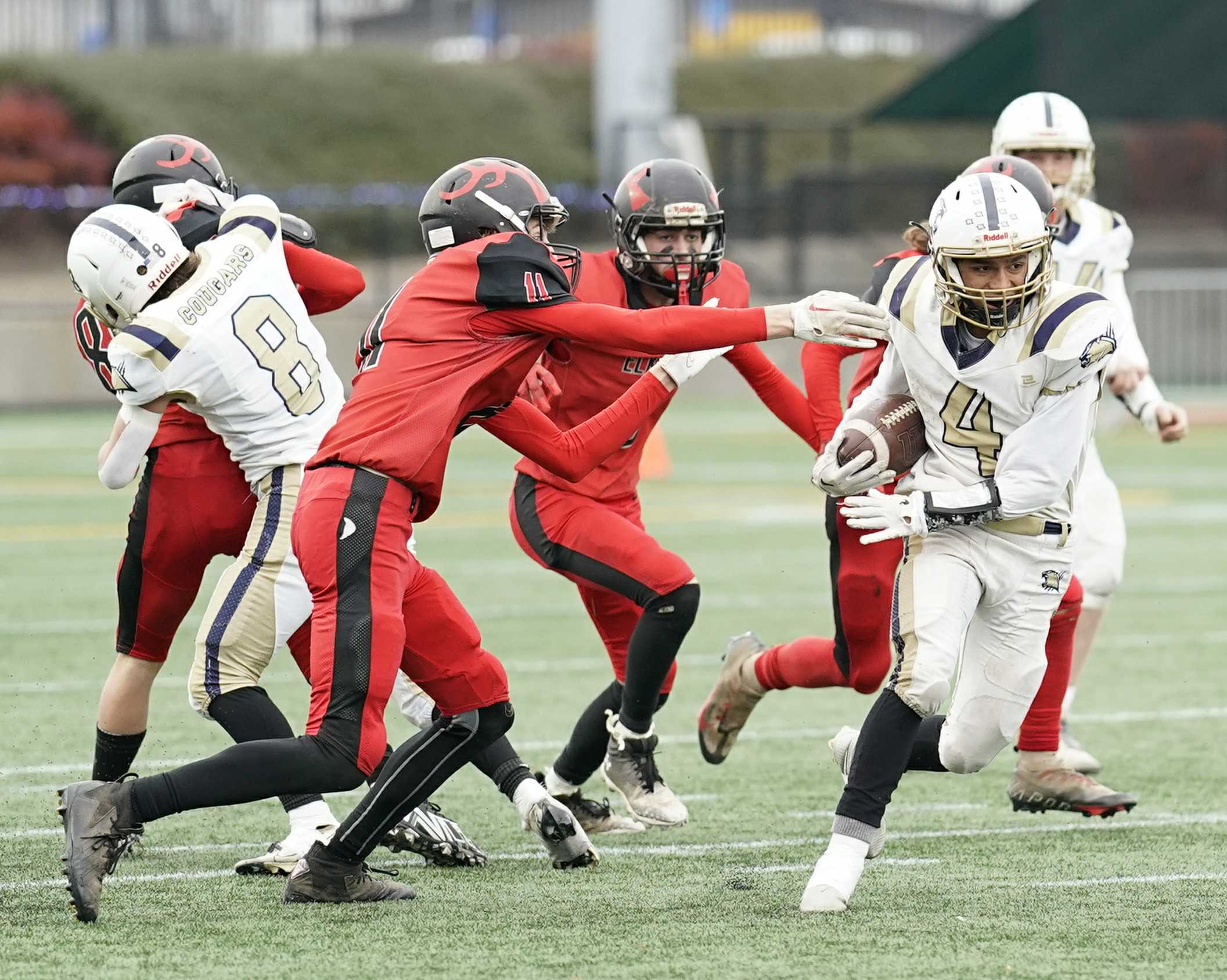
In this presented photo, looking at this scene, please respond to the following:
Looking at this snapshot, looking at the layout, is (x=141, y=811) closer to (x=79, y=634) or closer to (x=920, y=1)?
(x=79, y=634)

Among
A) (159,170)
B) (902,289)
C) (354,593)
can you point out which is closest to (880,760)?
(902,289)

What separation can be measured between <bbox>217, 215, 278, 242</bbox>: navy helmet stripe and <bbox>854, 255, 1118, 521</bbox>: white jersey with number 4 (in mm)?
1467

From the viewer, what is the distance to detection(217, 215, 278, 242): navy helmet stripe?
4.87 m

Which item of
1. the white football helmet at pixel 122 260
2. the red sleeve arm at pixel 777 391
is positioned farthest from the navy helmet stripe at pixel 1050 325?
the white football helmet at pixel 122 260

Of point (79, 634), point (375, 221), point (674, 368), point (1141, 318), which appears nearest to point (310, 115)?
point (375, 221)

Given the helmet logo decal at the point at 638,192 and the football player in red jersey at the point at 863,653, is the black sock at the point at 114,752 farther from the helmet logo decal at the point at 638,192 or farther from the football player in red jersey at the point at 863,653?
the helmet logo decal at the point at 638,192

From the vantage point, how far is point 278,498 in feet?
15.9

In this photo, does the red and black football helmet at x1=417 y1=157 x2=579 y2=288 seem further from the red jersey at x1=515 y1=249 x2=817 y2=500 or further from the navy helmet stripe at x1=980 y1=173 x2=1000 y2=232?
the navy helmet stripe at x1=980 y1=173 x2=1000 y2=232

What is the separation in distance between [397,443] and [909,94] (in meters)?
20.4

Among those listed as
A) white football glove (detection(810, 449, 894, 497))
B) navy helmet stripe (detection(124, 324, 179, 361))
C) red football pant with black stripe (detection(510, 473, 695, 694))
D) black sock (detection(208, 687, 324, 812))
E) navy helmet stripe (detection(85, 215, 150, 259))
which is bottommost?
black sock (detection(208, 687, 324, 812))

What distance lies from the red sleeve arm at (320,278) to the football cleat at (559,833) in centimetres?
142

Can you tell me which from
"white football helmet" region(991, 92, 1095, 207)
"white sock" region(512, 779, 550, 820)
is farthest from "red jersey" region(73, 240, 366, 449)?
"white football helmet" region(991, 92, 1095, 207)

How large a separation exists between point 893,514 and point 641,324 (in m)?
0.70

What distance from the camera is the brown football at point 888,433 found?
15.0 feet
